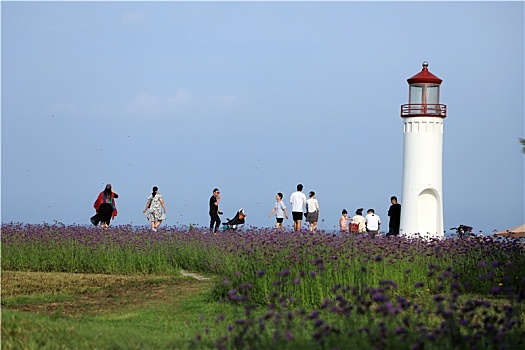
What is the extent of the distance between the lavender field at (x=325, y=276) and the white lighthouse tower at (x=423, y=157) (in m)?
7.81

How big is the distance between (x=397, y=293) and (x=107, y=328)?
467 centimetres

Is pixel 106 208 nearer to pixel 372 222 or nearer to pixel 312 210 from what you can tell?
pixel 312 210

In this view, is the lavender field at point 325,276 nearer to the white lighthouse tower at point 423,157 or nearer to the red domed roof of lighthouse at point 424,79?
the white lighthouse tower at point 423,157

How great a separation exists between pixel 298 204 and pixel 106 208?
578cm

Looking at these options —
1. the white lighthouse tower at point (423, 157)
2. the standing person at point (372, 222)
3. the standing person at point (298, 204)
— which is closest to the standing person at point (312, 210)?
the standing person at point (298, 204)

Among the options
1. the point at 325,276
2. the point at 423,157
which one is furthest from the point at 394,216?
the point at 325,276

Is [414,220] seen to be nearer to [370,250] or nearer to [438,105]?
[438,105]

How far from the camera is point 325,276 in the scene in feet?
43.1

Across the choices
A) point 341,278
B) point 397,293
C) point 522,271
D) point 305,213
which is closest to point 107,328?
point 341,278

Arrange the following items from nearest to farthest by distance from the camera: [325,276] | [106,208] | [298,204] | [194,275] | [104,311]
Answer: [325,276]
[104,311]
[194,275]
[106,208]
[298,204]

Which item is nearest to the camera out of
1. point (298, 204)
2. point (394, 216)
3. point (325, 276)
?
point (325, 276)

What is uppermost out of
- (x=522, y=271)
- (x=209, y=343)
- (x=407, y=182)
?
(x=407, y=182)

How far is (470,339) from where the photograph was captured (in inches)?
296

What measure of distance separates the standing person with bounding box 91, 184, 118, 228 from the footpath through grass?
7296 millimetres
